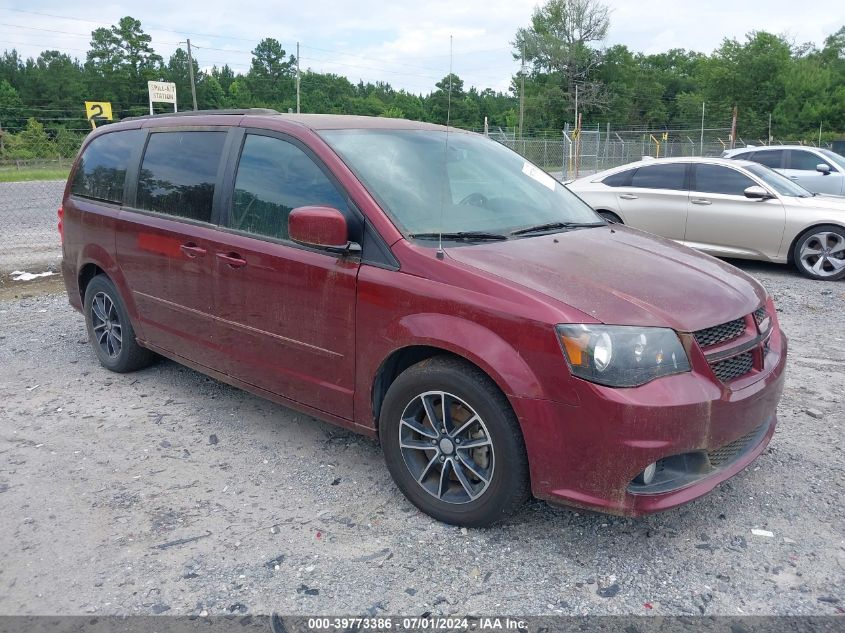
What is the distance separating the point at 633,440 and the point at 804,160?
14.0 m

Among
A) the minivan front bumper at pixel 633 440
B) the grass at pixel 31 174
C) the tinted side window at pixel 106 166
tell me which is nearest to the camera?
the minivan front bumper at pixel 633 440

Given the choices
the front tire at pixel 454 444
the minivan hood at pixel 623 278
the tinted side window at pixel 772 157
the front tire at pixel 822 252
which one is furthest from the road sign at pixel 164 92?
the front tire at pixel 454 444

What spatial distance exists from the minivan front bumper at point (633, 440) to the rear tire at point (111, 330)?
11.2 feet

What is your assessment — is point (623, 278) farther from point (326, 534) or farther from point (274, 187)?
point (274, 187)

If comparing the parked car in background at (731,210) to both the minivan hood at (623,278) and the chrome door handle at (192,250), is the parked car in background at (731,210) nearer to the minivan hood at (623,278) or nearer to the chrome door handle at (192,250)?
the minivan hood at (623,278)

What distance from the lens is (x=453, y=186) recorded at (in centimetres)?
392

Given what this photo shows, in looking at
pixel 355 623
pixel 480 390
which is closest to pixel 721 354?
pixel 480 390

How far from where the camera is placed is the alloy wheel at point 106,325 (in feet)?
17.5

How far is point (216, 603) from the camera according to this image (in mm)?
2787

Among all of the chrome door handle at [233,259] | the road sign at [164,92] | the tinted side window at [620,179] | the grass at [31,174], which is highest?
the road sign at [164,92]

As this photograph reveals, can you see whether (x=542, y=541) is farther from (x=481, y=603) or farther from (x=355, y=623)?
(x=355, y=623)

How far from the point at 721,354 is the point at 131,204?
3.88 meters

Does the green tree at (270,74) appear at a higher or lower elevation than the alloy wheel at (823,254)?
higher

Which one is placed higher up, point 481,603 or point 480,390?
point 480,390
